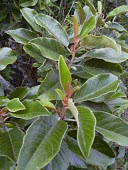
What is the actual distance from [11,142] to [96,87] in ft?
0.94

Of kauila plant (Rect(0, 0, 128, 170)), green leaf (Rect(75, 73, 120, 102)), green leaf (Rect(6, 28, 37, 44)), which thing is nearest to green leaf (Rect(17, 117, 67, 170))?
kauila plant (Rect(0, 0, 128, 170))

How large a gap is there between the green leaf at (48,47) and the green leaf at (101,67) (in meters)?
0.09

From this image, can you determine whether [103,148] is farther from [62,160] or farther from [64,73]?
[64,73]

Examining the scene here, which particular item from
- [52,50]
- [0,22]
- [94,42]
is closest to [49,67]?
[52,50]

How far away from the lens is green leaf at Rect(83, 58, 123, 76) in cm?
102

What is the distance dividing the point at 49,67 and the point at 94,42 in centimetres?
19

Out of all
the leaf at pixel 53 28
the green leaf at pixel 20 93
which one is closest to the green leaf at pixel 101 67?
the leaf at pixel 53 28

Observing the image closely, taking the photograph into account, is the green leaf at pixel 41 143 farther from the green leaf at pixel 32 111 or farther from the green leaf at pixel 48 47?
the green leaf at pixel 48 47

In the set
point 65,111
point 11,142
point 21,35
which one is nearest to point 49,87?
Result: point 65,111

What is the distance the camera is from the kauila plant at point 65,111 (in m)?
0.74

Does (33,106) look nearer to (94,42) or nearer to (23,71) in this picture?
(94,42)

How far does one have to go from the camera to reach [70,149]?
91cm

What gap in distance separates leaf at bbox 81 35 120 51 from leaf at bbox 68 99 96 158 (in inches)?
9.2

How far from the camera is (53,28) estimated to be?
1050 millimetres
